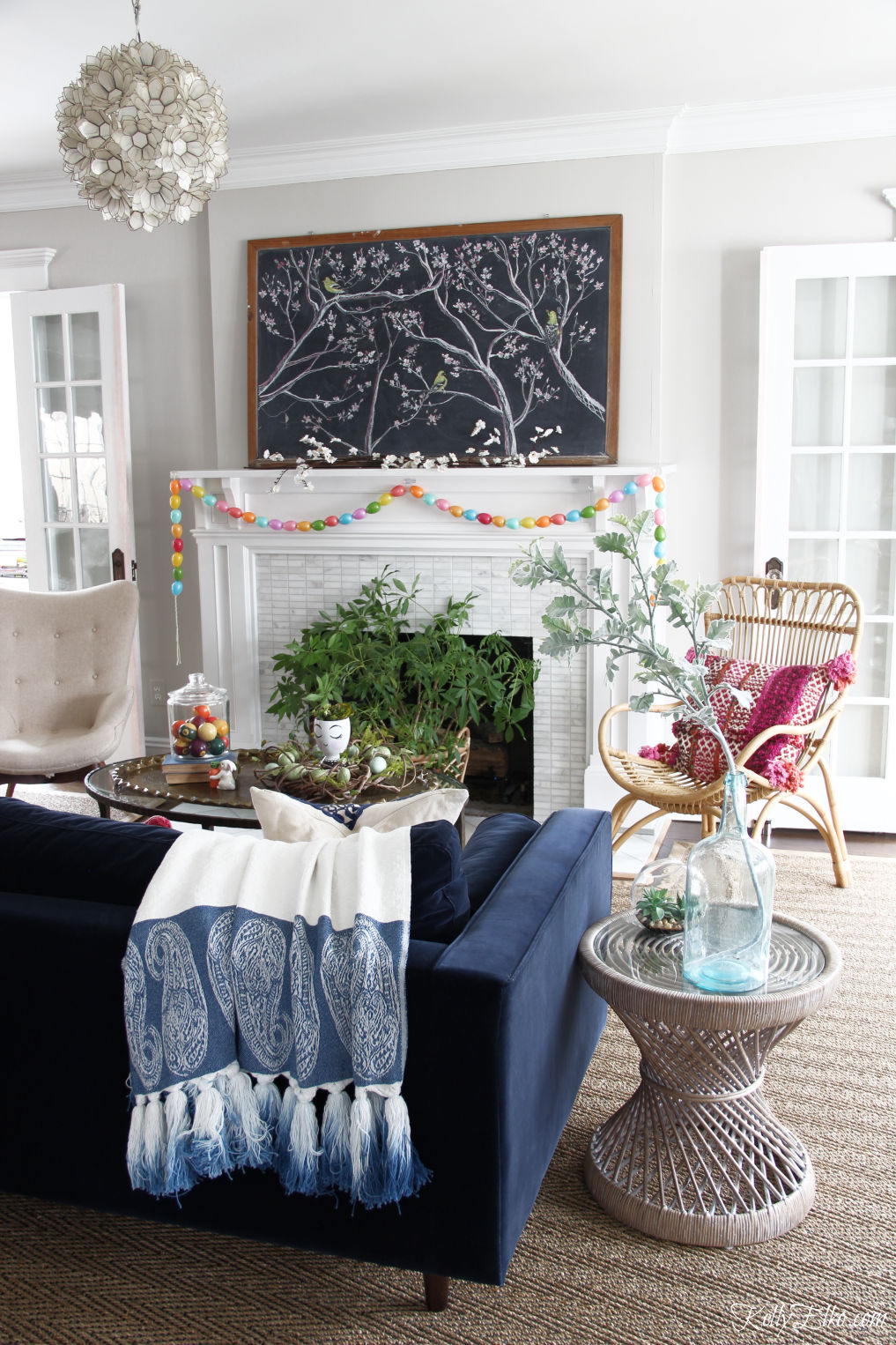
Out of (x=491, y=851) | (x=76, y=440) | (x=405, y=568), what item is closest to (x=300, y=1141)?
(x=491, y=851)

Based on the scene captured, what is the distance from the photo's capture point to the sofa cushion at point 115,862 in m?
1.67

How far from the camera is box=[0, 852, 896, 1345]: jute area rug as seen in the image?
1714 mm

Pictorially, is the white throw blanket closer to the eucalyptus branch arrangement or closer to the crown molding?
the eucalyptus branch arrangement

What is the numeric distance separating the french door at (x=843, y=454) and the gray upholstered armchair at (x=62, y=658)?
8.18 ft

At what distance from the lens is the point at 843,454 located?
4027mm

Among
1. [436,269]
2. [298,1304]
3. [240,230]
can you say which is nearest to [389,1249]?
[298,1304]

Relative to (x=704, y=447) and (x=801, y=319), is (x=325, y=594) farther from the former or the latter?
(x=801, y=319)

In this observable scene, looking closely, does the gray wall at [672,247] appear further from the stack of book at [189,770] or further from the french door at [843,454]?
the stack of book at [189,770]

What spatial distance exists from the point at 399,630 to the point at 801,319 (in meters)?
1.91

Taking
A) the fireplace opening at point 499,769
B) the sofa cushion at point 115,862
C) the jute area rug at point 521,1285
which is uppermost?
the sofa cushion at point 115,862

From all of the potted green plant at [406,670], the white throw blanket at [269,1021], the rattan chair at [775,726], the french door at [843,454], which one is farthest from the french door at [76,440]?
the white throw blanket at [269,1021]

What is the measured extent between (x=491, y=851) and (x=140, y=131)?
184 cm

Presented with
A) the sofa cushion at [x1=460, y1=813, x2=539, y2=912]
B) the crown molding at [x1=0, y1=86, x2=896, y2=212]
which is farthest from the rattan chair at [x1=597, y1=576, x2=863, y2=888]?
the crown molding at [x1=0, y1=86, x2=896, y2=212]

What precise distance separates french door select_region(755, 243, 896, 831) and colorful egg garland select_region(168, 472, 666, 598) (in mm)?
415
